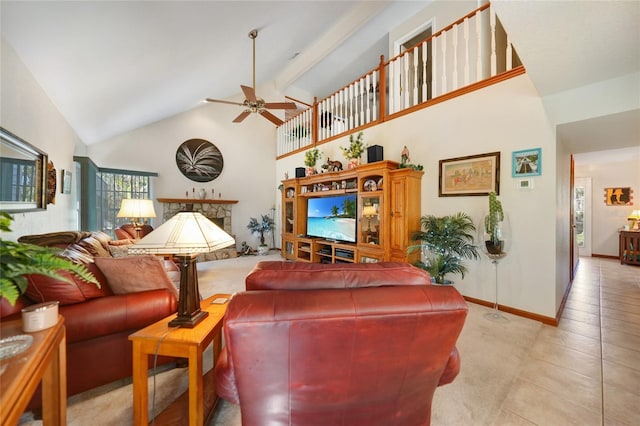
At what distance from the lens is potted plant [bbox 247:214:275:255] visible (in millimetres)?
6324

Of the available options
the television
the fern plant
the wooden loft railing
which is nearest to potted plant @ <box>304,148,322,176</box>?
the wooden loft railing

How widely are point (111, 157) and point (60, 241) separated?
14.1ft

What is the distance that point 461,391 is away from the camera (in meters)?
1.60

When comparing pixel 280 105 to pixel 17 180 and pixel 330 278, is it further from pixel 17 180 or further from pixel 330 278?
pixel 330 278

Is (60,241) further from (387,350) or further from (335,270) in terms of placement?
(387,350)

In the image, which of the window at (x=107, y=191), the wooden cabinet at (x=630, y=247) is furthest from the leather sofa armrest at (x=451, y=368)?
the wooden cabinet at (x=630, y=247)

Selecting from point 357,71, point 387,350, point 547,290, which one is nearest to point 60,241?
point 387,350

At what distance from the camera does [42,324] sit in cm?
93

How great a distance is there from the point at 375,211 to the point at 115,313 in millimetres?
3140

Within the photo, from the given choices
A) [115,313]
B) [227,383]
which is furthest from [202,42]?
[227,383]

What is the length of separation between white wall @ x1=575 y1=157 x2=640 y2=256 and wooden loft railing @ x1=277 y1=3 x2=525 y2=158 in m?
4.75

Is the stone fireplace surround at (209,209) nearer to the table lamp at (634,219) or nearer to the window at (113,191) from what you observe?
the window at (113,191)

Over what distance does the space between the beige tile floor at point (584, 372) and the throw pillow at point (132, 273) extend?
220 centimetres

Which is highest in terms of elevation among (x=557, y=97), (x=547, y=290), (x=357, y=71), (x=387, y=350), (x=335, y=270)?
(x=357, y=71)
